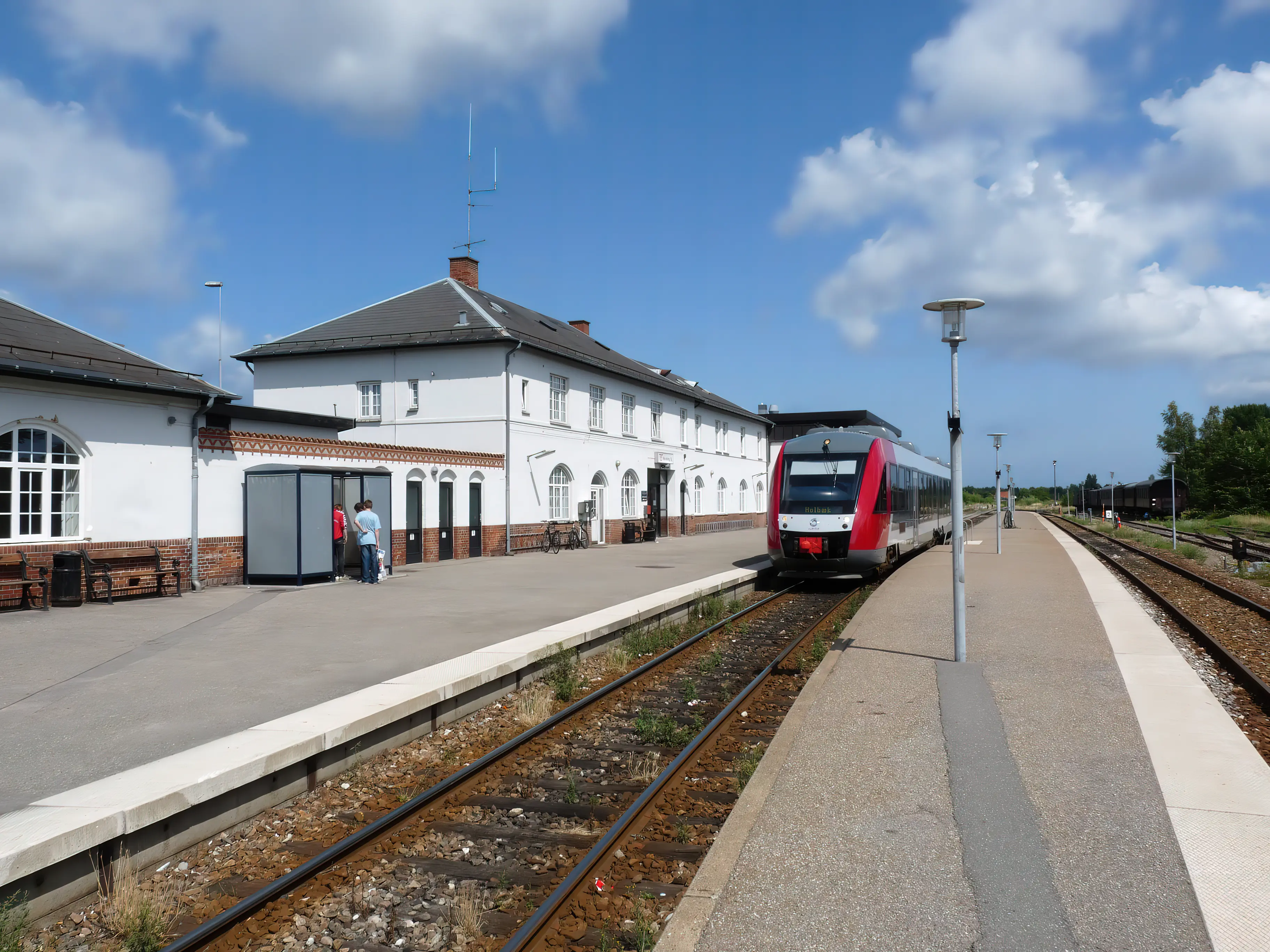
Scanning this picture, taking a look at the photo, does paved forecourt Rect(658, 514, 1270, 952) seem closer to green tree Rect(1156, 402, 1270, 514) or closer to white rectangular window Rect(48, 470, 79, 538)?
white rectangular window Rect(48, 470, 79, 538)

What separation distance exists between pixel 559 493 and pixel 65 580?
16.5m

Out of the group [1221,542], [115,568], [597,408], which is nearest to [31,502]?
[115,568]

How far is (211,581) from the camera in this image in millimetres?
15992

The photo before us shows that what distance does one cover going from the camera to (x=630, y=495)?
3344 cm

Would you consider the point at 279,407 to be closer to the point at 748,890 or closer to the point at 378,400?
the point at 378,400

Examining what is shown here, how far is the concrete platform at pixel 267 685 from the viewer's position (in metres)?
4.56

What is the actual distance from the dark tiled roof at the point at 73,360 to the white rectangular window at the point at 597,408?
1588 centimetres

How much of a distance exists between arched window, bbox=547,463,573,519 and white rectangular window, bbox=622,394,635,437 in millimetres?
4861

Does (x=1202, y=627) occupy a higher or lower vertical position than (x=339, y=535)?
lower

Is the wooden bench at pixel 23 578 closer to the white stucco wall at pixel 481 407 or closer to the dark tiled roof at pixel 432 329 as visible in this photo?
the white stucco wall at pixel 481 407

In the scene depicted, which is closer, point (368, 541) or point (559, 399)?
point (368, 541)

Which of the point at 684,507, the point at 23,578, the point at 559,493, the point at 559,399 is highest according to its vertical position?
the point at 559,399

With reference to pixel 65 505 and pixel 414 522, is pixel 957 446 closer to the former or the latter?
pixel 65 505

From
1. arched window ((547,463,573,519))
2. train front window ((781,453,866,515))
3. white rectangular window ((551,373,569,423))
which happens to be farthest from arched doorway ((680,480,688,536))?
train front window ((781,453,866,515))
